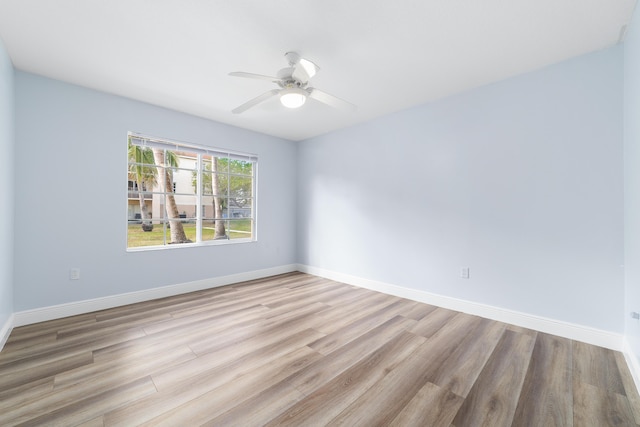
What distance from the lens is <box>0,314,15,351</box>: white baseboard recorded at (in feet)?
7.24

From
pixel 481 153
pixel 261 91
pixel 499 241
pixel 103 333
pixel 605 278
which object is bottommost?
pixel 103 333

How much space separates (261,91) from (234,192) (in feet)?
6.28

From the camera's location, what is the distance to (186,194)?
381 cm

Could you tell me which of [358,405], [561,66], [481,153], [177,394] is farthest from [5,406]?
[561,66]

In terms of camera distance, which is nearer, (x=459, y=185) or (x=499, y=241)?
(x=499, y=241)

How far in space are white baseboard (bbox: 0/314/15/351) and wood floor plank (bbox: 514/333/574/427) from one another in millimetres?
3795

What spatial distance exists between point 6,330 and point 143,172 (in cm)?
201

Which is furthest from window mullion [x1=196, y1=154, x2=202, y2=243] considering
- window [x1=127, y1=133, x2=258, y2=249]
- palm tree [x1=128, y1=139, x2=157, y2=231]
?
palm tree [x1=128, y1=139, x2=157, y2=231]

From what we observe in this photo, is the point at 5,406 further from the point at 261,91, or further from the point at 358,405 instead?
the point at 261,91

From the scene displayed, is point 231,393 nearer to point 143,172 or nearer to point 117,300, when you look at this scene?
point 117,300

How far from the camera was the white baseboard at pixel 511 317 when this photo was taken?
2.24 meters

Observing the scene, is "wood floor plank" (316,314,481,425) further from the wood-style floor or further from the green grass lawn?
the green grass lawn

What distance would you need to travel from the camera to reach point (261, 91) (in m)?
3.01

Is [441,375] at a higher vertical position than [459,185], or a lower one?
lower
